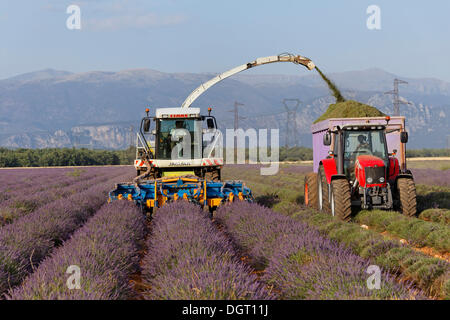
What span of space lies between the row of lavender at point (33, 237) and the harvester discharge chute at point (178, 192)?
1127 mm

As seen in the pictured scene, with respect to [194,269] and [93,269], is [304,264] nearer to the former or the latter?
[194,269]

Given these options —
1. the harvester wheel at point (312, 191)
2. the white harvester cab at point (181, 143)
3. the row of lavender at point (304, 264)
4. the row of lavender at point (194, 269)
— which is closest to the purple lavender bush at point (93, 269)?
the row of lavender at point (194, 269)

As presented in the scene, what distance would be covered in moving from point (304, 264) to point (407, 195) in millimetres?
5420

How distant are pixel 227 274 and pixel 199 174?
8388 millimetres

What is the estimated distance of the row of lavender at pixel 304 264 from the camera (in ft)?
13.9

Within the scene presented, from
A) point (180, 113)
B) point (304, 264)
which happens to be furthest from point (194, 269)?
point (180, 113)

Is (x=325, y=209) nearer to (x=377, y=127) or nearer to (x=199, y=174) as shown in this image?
(x=377, y=127)

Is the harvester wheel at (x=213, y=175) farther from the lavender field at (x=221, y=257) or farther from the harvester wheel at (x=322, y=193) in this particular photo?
the harvester wheel at (x=322, y=193)

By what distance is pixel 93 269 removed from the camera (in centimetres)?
499

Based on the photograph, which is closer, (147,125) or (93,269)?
(93,269)

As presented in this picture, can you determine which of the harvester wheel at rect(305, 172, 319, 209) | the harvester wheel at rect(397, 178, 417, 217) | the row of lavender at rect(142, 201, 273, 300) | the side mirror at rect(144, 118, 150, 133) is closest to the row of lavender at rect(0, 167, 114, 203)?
the side mirror at rect(144, 118, 150, 133)
